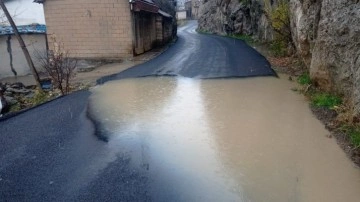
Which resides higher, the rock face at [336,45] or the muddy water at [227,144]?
the rock face at [336,45]

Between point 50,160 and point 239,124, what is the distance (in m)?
4.11

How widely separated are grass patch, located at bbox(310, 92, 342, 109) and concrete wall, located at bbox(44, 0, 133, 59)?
11847 mm

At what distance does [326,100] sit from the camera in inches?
324

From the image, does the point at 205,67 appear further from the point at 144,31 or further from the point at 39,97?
the point at 144,31

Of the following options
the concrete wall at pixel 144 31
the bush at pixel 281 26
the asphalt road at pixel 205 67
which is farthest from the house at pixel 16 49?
the bush at pixel 281 26

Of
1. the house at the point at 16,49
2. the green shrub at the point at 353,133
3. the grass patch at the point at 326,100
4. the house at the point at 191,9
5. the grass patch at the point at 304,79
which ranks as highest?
the house at the point at 191,9

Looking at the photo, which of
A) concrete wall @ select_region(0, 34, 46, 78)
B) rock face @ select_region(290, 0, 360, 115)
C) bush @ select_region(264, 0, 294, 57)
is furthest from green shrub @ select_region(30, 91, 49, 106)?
bush @ select_region(264, 0, 294, 57)

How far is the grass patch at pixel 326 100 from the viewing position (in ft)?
25.9

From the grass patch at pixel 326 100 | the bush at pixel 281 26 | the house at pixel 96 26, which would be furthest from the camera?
the house at pixel 96 26

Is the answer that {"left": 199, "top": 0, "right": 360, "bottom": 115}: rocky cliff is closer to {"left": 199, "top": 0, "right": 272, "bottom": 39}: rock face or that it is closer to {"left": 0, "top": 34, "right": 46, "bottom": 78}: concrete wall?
{"left": 199, "top": 0, "right": 272, "bottom": 39}: rock face

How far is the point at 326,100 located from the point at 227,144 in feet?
12.1

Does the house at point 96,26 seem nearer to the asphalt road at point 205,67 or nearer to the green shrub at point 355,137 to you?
the asphalt road at point 205,67

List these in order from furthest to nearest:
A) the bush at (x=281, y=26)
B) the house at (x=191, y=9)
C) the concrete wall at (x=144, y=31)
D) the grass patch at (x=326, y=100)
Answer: the house at (x=191, y=9)
the concrete wall at (x=144, y=31)
the bush at (x=281, y=26)
the grass patch at (x=326, y=100)

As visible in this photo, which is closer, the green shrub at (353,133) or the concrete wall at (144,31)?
the green shrub at (353,133)
